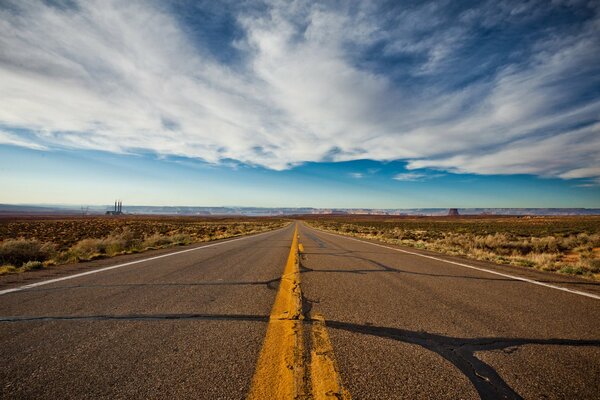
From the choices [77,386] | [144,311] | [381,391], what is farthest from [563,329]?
[144,311]

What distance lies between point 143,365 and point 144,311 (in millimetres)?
1336

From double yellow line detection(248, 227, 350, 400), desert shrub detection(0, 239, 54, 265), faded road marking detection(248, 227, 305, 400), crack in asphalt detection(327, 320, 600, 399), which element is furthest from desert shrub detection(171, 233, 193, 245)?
crack in asphalt detection(327, 320, 600, 399)

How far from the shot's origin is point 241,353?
7.14ft

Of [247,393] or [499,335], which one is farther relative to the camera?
[499,335]

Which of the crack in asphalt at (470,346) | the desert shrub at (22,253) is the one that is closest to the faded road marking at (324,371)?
the crack in asphalt at (470,346)

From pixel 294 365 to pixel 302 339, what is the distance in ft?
1.45

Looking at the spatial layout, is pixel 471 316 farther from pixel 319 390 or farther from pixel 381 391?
pixel 319 390

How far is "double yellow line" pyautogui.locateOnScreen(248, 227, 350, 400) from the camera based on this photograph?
65.2 inches

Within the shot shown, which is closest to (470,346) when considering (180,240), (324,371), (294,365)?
(324,371)

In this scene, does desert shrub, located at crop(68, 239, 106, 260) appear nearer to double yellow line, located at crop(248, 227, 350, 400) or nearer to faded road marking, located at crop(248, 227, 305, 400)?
faded road marking, located at crop(248, 227, 305, 400)

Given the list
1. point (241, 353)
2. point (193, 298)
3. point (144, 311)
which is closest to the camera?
point (241, 353)

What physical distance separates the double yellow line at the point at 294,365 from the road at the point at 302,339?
18 mm

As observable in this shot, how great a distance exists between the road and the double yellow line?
0.02 metres

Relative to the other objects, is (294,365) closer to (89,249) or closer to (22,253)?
(89,249)
